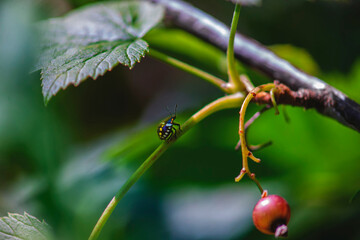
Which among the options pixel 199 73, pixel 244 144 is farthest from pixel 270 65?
pixel 244 144

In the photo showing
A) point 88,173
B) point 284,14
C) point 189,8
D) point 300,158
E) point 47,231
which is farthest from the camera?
point 284,14

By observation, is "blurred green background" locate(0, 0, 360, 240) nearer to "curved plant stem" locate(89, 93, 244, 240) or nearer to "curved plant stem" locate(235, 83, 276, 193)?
"curved plant stem" locate(89, 93, 244, 240)

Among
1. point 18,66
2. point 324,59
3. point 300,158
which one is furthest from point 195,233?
point 324,59

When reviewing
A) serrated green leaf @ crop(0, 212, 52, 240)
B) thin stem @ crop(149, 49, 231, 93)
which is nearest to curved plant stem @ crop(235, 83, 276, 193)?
thin stem @ crop(149, 49, 231, 93)

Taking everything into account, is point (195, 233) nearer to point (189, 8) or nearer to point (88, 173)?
point (88, 173)

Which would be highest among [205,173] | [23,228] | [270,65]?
[270,65]

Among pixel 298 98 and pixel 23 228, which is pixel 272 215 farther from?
pixel 23 228
